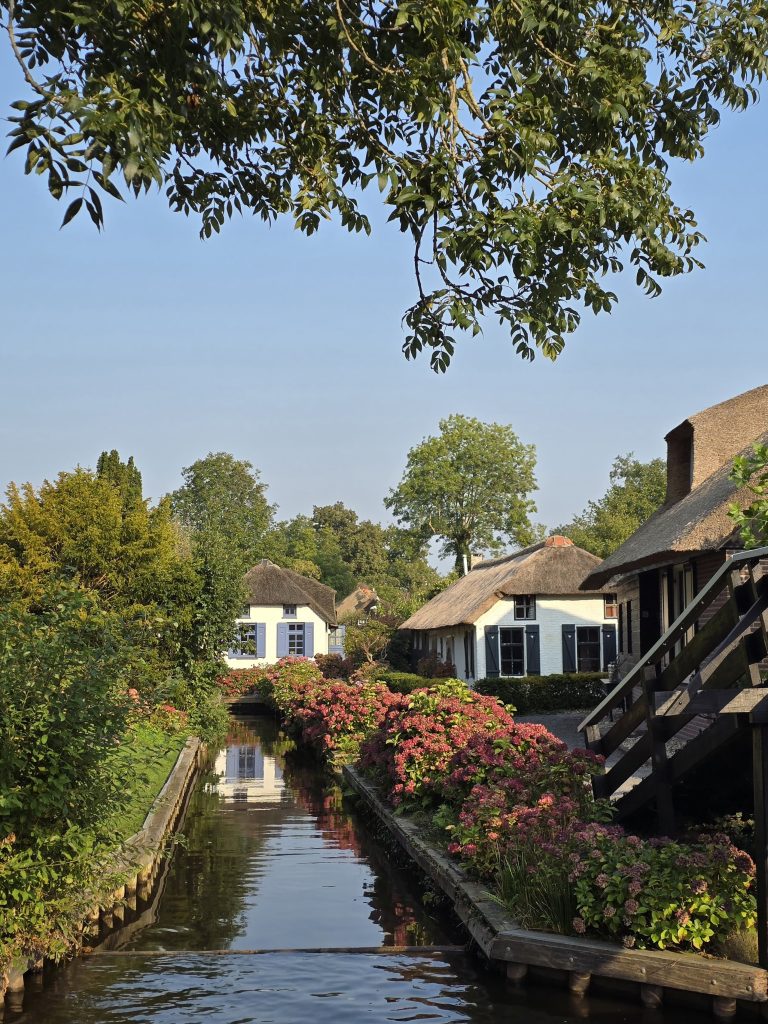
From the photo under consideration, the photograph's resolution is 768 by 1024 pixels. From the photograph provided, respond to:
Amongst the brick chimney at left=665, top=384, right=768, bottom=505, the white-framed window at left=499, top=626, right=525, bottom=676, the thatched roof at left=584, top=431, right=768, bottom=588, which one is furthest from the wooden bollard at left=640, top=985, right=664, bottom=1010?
the white-framed window at left=499, top=626, right=525, bottom=676

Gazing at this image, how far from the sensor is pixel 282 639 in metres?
56.5

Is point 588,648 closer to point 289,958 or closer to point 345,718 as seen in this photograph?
point 345,718

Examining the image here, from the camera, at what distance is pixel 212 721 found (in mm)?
28578

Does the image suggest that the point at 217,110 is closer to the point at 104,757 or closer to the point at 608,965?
the point at 104,757

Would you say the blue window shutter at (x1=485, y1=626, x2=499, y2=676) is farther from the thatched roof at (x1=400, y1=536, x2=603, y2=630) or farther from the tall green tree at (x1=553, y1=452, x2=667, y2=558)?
the tall green tree at (x1=553, y1=452, x2=667, y2=558)

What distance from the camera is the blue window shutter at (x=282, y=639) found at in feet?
185

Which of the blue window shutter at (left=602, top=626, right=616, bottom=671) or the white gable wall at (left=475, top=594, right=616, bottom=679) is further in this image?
the blue window shutter at (left=602, top=626, right=616, bottom=671)

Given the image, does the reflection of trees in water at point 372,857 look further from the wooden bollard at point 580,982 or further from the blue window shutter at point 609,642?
the blue window shutter at point 609,642

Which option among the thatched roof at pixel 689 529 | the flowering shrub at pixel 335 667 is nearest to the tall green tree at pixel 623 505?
the flowering shrub at pixel 335 667

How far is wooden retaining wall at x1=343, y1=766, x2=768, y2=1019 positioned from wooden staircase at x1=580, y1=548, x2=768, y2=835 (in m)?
1.57

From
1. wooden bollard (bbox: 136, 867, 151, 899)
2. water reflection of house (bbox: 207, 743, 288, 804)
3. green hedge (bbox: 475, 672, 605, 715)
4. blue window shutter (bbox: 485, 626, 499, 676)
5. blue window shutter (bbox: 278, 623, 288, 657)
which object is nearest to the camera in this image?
wooden bollard (bbox: 136, 867, 151, 899)

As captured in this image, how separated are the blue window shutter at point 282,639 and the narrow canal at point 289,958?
132 ft

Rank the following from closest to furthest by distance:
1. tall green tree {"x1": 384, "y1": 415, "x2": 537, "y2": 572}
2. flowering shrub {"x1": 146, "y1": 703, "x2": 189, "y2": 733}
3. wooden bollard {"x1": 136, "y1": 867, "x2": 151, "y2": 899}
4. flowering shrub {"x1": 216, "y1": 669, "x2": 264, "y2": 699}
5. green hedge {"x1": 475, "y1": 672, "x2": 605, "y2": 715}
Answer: wooden bollard {"x1": 136, "y1": 867, "x2": 151, "y2": 899}
flowering shrub {"x1": 146, "y1": 703, "x2": 189, "y2": 733}
green hedge {"x1": 475, "y1": 672, "x2": 605, "y2": 715}
flowering shrub {"x1": 216, "y1": 669, "x2": 264, "y2": 699}
tall green tree {"x1": 384, "y1": 415, "x2": 537, "y2": 572}

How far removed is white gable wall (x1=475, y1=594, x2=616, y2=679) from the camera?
125 feet
